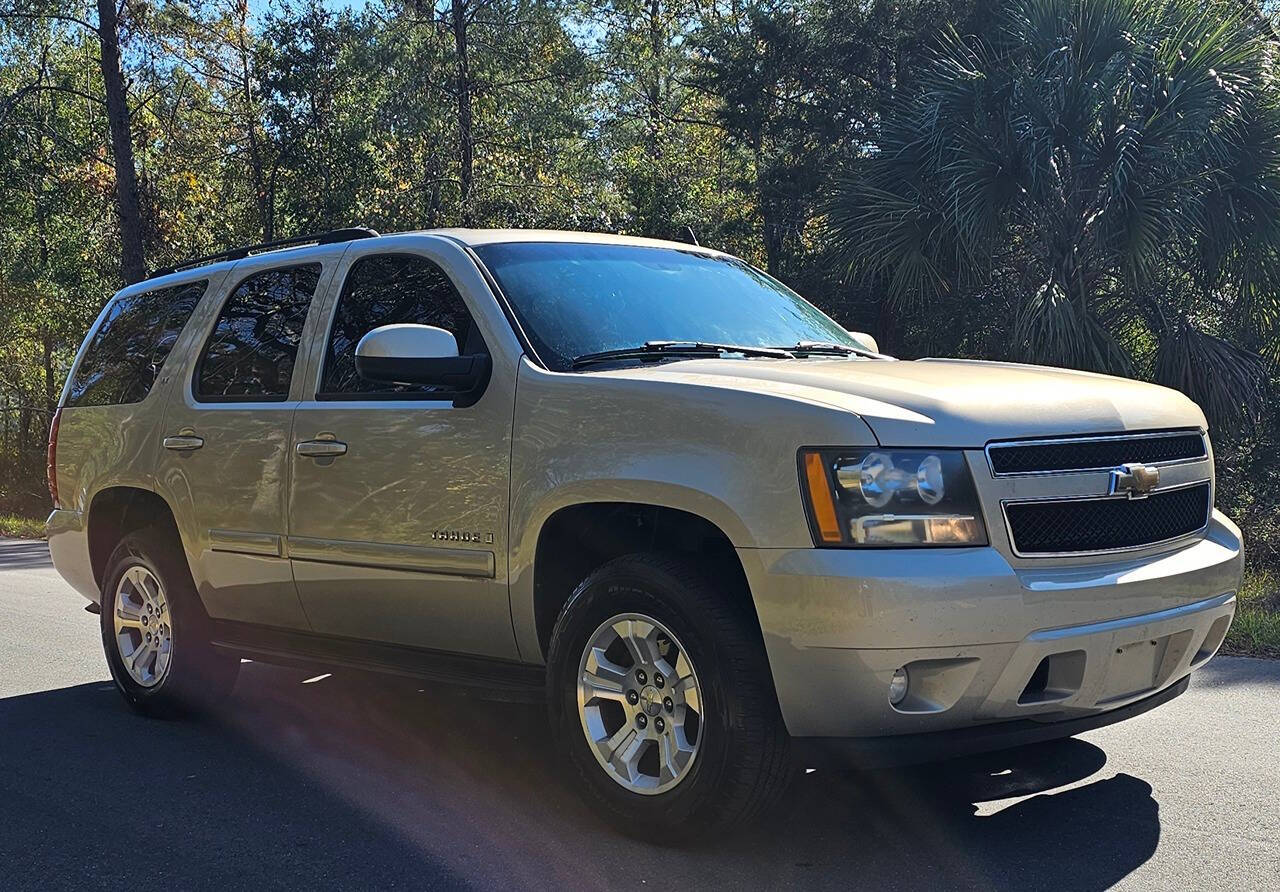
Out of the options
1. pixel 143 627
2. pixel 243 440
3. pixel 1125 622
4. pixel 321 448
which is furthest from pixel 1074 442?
pixel 143 627

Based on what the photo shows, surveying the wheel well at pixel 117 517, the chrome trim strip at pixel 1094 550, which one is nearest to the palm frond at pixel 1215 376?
the chrome trim strip at pixel 1094 550

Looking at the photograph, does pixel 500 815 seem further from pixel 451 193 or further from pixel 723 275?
pixel 451 193

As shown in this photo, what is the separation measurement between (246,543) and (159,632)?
92cm

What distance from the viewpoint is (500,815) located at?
433 centimetres

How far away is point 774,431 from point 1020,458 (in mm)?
689

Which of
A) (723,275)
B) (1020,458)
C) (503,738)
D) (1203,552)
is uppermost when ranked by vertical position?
(723,275)

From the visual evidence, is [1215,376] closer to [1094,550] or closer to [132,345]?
[1094,550]

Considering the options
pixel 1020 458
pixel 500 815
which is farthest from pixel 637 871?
pixel 1020 458

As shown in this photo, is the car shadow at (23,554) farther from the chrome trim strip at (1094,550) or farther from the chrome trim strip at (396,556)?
the chrome trim strip at (1094,550)

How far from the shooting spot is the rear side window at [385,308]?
484 cm

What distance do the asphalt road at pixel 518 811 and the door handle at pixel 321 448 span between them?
944 millimetres

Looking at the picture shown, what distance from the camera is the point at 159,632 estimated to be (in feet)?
19.6

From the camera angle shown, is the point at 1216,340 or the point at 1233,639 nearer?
the point at 1233,639

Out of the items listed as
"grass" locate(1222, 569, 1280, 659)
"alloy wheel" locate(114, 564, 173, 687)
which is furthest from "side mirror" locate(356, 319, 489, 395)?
"grass" locate(1222, 569, 1280, 659)
